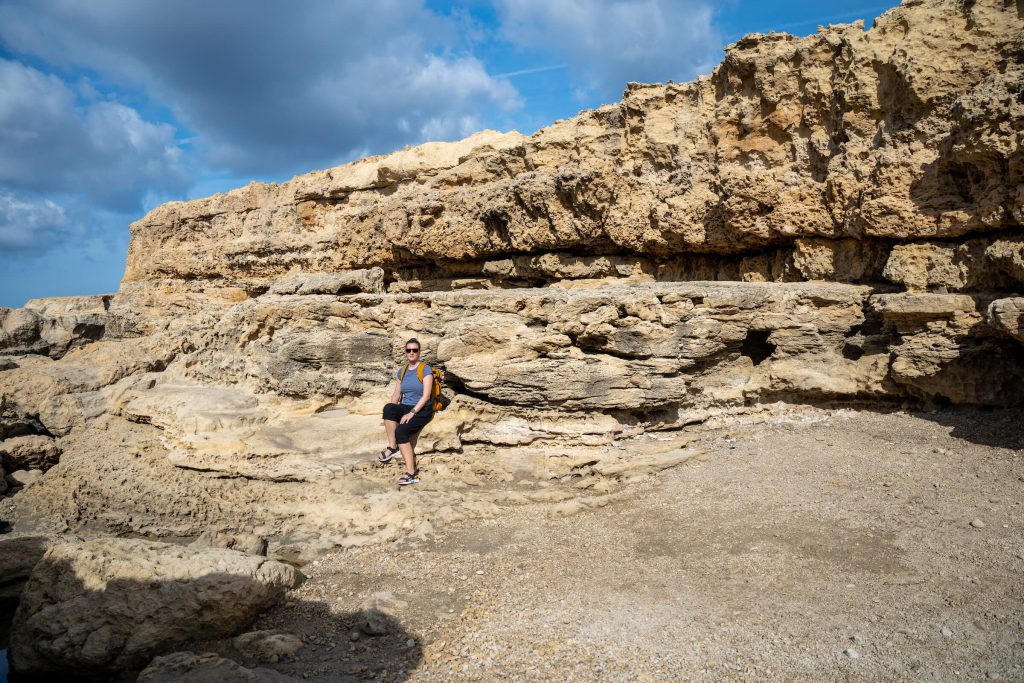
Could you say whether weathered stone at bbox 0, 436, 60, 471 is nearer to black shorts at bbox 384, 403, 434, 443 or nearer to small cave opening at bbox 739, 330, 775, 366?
black shorts at bbox 384, 403, 434, 443

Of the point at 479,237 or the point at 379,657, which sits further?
the point at 479,237

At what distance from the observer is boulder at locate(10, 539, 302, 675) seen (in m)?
4.74

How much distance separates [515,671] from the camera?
4.09m

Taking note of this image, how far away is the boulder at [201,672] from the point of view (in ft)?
12.8

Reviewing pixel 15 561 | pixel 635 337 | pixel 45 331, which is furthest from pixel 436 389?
pixel 45 331

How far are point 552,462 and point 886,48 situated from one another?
21.4ft

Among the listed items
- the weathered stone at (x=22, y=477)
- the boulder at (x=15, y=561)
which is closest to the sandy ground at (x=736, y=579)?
the boulder at (x=15, y=561)

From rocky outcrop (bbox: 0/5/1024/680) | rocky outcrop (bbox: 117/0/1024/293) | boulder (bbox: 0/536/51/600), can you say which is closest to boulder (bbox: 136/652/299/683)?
rocky outcrop (bbox: 0/5/1024/680)

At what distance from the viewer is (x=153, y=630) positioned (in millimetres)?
4770

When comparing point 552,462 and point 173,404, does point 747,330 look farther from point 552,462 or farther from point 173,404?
point 173,404

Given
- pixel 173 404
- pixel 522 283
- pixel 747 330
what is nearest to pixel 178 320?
pixel 173 404

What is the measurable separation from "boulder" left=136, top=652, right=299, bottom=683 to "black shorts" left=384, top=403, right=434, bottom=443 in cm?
342

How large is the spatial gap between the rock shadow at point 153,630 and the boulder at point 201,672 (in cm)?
39

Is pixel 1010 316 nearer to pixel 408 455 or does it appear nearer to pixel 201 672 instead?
pixel 408 455
